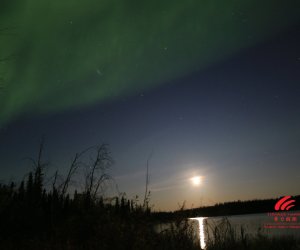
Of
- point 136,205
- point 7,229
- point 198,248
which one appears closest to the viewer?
point 136,205

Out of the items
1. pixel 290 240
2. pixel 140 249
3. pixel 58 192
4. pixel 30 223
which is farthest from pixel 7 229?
pixel 290 240

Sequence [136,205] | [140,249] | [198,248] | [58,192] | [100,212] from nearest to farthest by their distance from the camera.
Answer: [140,249] < [136,205] < [198,248] < [100,212] < [58,192]

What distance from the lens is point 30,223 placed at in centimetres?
2667

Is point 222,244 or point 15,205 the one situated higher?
point 15,205

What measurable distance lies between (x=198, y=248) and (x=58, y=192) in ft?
55.1

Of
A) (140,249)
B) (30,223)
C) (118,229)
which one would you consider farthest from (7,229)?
(140,249)

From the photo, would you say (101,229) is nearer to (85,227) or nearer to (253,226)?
(85,227)

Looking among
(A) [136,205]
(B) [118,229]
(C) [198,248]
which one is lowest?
(C) [198,248]

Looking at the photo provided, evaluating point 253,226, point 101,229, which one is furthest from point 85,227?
point 253,226

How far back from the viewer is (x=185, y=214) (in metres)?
11.2

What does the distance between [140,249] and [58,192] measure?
61.1 feet

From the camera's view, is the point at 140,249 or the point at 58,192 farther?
the point at 58,192

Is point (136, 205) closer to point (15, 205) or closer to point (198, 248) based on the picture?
point (198, 248)

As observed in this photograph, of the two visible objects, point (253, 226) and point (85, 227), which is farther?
point (253, 226)
